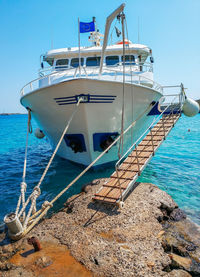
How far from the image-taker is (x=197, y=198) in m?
7.33

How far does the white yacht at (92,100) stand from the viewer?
278 inches

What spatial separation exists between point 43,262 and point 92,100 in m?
5.10

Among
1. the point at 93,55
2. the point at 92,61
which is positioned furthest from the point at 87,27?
the point at 92,61

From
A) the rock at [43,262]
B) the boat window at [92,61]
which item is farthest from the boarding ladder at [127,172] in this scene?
the boat window at [92,61]

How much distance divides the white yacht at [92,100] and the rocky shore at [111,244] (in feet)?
9.28

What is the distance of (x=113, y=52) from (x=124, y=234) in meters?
8.47

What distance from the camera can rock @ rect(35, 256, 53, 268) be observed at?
3430 mm

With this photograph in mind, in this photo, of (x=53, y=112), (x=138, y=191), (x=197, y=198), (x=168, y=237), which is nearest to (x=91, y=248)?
(x=168, y=237)

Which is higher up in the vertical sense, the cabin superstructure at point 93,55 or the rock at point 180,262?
the cabin superstructure at point 93,55

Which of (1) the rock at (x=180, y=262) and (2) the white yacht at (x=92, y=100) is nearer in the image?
(1) the rock at (x=180, y=262)

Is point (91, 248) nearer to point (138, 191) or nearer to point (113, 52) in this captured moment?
point (138, 191)

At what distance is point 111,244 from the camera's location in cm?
389

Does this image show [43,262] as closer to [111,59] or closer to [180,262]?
[180,262]

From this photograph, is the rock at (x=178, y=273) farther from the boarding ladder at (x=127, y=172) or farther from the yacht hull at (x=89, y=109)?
the yacht hull at (x=89, y=109)
